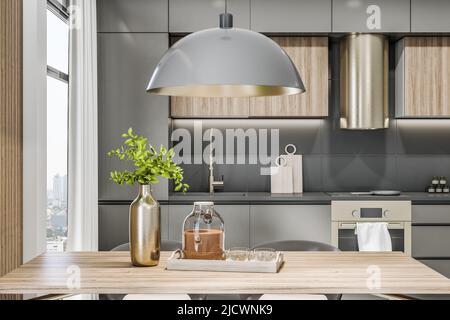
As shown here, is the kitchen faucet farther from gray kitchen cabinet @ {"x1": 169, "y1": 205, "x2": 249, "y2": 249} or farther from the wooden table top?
the wooden table top

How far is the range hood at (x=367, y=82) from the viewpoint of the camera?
15.9ft

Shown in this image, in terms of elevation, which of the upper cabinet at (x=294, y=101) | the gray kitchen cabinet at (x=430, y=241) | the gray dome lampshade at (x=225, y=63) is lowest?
the gray kitchen cabinet at (x=430, y=241)

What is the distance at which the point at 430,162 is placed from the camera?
5211mm

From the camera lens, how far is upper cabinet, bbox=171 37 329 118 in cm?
487

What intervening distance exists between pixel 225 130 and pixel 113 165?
1068 mm

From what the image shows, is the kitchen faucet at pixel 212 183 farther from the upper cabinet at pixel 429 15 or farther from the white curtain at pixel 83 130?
the upper cabinet at pixel 429 15

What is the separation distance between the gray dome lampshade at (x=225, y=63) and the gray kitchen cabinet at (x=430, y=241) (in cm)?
283

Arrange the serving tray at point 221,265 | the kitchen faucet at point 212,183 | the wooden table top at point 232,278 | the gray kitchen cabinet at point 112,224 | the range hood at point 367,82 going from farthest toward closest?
1. the kitchen faucet at point 212,183
2. the range hood at point 367,82
3. the gray kitchen cabinet at point 112,224
4. the serving tray at point 221,265
5. the wooden table top at point 232,278

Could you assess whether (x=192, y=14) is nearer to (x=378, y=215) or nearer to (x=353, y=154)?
(x=353, y=154)

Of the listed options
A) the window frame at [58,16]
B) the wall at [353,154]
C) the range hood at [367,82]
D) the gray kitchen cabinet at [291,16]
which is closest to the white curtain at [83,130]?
the window frame at [58,16]

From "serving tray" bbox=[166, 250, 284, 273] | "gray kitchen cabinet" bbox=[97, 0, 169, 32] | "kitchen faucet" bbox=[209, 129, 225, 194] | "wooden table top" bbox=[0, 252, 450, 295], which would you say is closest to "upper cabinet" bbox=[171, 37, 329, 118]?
"kitchen faucet" bbox=[209, 129, 225, 194]

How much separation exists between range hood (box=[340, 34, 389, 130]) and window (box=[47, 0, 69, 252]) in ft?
7.58

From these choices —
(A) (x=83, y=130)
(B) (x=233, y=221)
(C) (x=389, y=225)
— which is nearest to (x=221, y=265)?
(A) (x=83, y=130)
